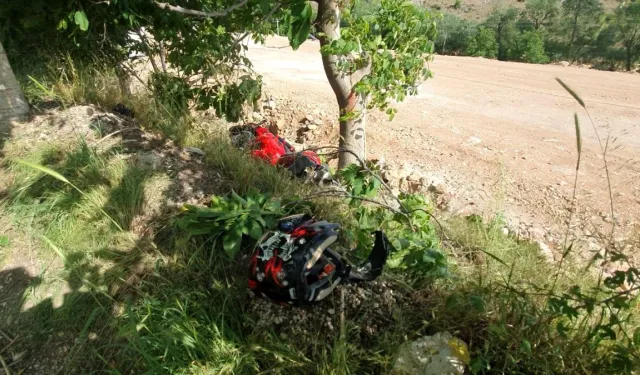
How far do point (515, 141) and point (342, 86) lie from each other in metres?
5.33

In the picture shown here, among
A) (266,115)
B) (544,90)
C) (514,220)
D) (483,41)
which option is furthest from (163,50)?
(483,41)

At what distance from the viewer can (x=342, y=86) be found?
11.8ft

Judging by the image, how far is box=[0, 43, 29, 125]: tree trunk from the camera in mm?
3158

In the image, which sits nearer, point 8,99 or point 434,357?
point 434,357

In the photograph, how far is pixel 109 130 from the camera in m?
3.35

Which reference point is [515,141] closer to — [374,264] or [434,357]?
[374,264]

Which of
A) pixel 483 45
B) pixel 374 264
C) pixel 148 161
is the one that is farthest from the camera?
pixel 483 45

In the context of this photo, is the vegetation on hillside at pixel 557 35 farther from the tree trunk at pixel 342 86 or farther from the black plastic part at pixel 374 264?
the black plastic part at pixel 374 264

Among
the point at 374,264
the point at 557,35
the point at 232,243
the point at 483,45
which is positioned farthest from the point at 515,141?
the point at 557,35

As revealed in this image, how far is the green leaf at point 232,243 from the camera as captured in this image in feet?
6.75

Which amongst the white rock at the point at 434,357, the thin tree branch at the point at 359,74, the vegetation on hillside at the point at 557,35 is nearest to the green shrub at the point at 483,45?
the vegetation on hillside at the point at 557,35

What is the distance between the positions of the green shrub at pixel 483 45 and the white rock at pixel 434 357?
28.1 meters

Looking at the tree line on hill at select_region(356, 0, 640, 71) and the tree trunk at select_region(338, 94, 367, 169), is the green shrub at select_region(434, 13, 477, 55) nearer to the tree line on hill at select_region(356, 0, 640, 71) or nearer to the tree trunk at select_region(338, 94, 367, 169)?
the tree line on hill at select_region(356, 0, 640, 71)

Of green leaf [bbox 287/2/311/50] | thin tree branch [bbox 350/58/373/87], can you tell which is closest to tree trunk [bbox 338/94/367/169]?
thin tree branch [bbox 350/58/373/87]
